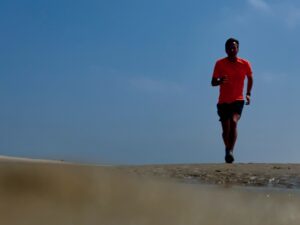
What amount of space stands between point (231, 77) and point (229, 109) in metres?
0.39

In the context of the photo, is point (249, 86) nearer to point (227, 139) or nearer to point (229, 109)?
point (229, 109)

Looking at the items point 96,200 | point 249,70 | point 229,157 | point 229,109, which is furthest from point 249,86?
point 96,200

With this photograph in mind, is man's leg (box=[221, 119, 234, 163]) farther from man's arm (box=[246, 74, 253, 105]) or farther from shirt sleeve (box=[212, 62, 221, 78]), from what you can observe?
shirt sleeve (box=[212, 62, 221, 78])

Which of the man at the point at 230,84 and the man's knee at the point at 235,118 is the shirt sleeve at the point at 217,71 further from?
the man's knee at the point at 235,118

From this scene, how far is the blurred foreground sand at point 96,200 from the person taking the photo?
2.99 ft

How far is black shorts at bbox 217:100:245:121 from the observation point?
255 inches

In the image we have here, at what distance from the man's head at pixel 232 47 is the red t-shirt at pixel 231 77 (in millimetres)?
87

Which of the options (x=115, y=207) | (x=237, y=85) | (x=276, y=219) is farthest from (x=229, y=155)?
(x=115, y=207)

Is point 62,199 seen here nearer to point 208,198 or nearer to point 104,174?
point 104,174

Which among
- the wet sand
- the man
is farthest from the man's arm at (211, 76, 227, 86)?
the wet sand

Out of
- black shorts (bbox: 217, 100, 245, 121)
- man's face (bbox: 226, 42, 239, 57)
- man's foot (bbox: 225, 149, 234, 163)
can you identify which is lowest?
man's foot (bbox: 225, 149, 234, 163)

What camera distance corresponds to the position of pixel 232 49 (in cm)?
642

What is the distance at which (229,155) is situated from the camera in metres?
6.18

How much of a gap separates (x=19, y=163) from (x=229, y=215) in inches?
21.3
